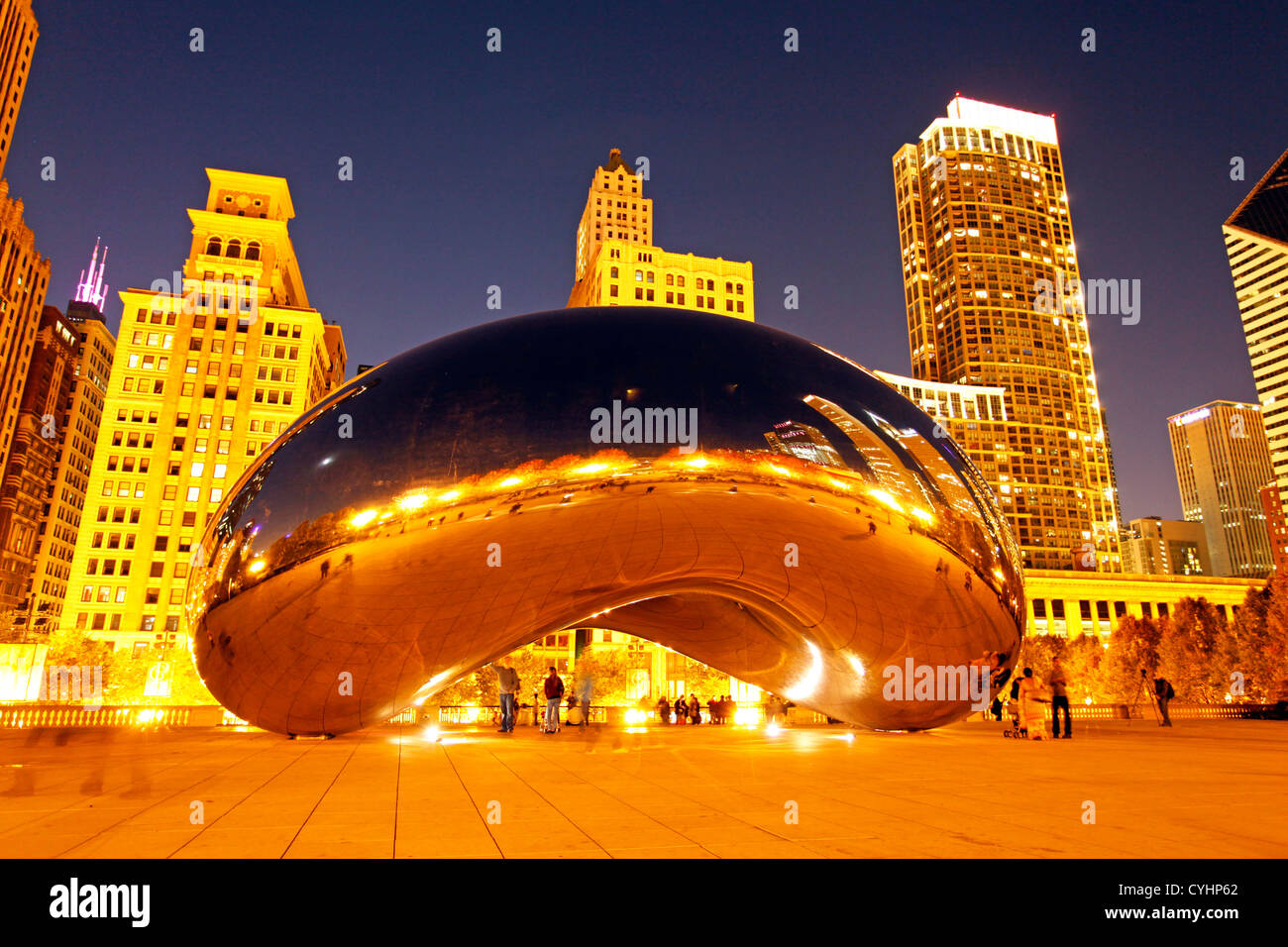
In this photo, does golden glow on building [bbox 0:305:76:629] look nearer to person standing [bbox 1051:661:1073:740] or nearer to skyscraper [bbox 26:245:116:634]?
skyscraper [bbox 26:245:116:634]

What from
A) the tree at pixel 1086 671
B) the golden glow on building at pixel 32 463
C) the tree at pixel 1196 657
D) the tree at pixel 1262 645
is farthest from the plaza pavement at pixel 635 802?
the golden glow on building at pixel 32 463

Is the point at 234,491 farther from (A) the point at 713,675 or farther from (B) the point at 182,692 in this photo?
(A) the point at 713,675

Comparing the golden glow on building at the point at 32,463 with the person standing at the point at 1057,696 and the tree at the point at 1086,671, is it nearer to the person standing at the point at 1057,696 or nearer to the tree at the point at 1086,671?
the tree at the point at 1086,671

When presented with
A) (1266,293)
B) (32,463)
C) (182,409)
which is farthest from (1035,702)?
(1266,293)

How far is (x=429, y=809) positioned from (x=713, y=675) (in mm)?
70462

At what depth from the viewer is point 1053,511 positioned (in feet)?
504

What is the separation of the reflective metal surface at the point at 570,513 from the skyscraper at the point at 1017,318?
481 ft

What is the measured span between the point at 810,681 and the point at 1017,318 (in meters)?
185

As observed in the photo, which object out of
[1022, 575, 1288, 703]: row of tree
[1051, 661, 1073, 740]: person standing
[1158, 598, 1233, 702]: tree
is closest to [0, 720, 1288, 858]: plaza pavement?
[1051, 661, 1073, 740]: person standing

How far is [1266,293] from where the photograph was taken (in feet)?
569

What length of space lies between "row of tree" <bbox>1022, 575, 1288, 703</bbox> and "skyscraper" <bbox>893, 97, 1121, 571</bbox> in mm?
74328

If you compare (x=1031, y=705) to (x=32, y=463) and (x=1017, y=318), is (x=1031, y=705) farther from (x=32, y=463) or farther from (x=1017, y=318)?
(x=1017, y=318)

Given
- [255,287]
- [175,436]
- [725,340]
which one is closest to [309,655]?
[725,340]
